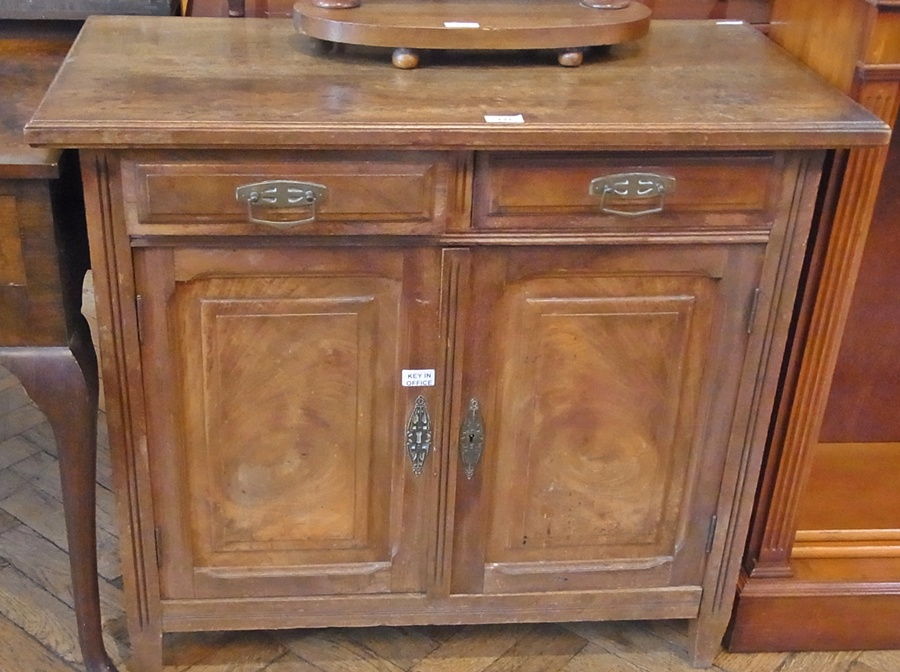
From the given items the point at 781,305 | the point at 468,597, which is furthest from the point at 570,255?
the point at 468,597

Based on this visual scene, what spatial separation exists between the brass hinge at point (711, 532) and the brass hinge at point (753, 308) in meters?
0.27

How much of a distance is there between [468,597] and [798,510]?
0.45 metres

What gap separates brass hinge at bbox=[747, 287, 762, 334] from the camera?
1.16 meters

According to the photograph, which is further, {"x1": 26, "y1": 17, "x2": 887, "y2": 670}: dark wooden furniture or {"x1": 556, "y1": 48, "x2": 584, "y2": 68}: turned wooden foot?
{"x1": 556, "y1": 48, "x2": 584, "y2": 68}: turned wooden foot

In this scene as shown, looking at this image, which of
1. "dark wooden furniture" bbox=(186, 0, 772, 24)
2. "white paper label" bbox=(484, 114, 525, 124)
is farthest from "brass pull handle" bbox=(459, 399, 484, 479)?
"dark wooden furniture" bbox=(186, 0, 772, 24)

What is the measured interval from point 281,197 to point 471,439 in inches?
14.9

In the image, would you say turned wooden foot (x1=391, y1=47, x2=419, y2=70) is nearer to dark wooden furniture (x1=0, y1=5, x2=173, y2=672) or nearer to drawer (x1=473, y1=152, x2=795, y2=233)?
drawer (x1=473, y1=152, x2=795, y2=233)

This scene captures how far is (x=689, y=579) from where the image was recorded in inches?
52.8

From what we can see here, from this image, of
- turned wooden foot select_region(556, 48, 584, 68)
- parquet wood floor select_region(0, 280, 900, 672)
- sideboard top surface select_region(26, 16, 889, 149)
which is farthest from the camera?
parquet wood floor select_region(0, 280, 900, 672)

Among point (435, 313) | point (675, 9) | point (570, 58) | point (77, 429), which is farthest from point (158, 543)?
point (675, 9)

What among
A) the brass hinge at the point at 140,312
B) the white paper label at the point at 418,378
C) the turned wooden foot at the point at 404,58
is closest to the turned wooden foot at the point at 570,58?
the turned wooden foot at the point at 404,58

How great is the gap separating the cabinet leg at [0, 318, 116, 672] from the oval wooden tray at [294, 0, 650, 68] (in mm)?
457

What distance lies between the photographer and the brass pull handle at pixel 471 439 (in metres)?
1.21

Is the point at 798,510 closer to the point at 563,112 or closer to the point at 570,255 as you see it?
the point at 570,255
